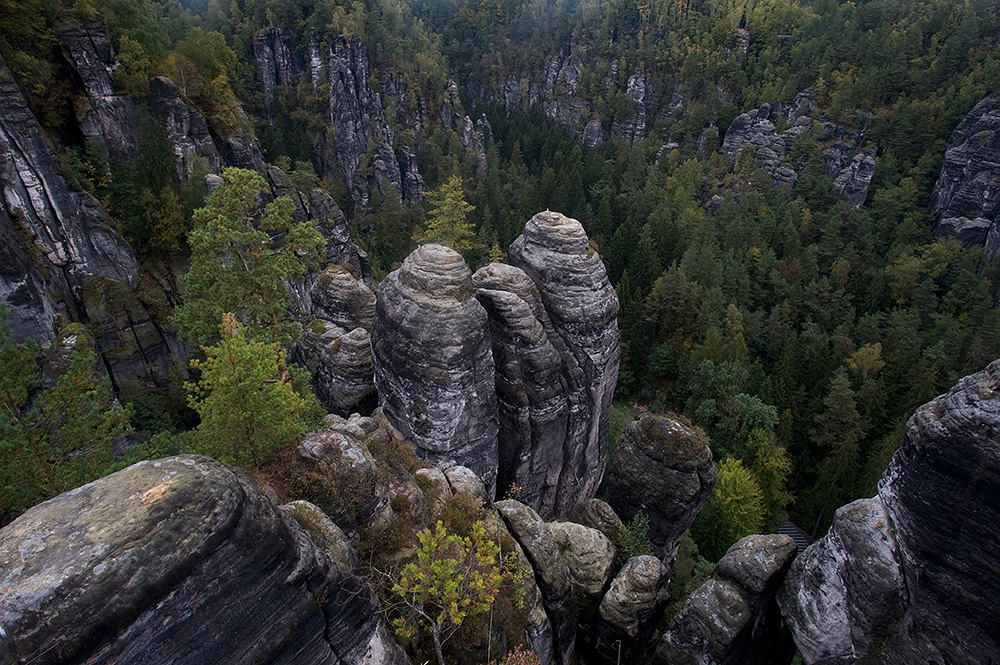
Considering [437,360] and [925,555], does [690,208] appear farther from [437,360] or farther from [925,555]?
[925,555]

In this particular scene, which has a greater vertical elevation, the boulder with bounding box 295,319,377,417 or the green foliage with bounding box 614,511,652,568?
the boulder with bounding box 295,319,377,417

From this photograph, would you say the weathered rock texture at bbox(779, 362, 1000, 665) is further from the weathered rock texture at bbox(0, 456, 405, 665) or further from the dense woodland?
the dense woodland

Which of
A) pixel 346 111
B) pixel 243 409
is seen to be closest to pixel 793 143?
pixel 346 111

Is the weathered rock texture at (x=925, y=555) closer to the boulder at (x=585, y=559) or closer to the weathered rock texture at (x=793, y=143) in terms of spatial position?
the boulder at (x=585, y=559)

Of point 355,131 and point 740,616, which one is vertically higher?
point 355,131

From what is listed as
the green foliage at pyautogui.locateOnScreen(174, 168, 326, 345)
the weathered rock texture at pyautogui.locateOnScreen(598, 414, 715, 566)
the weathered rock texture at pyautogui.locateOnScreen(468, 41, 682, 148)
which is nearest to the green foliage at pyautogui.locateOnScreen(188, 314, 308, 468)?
the green foliage at pyautogui.locateOnScreen(174, 168, 326, 345)

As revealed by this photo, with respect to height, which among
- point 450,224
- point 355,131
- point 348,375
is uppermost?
point 355,131

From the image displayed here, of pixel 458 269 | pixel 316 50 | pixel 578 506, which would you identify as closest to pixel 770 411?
pixel 578 506
